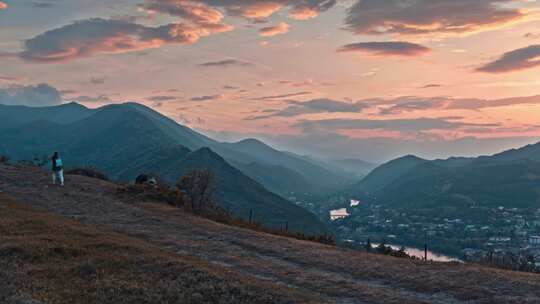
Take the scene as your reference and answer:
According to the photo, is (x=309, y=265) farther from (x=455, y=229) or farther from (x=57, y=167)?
(x=455, y=229)

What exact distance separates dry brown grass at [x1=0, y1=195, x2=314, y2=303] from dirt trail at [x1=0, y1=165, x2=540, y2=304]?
162cm

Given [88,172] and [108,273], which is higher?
[88,172]

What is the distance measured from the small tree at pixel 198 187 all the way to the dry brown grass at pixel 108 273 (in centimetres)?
1679

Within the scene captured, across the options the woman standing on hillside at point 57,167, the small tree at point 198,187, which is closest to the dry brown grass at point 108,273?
the woman standing on hillside at point 57,167

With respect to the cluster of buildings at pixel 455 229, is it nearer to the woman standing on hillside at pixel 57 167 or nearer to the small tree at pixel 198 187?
the small tree at pixel 198 187

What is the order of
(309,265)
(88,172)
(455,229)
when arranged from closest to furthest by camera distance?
1. (309,265)
2. (88,172)
3. (455,229)

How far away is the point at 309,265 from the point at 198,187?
22.3 metres

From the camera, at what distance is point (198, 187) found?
39.0 meters

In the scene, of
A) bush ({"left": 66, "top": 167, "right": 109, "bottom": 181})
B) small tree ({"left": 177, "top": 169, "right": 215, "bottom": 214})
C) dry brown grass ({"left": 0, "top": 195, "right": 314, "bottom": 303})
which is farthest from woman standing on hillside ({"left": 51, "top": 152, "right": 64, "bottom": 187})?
dry brown grass ({"left": 0, "top": 195, "right": 314, "bottom": 303})

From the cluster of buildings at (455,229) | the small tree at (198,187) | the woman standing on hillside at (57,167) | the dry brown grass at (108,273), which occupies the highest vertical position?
the woman standing on hillside at (57,167)

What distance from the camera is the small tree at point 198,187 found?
38.2 meters

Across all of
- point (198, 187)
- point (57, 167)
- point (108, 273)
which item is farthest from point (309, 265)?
point (57, 167)

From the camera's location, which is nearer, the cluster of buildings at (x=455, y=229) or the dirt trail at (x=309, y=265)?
the dirt trail at (x=309, y=265)

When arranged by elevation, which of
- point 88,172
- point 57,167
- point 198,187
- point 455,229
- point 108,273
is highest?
point 57,167
